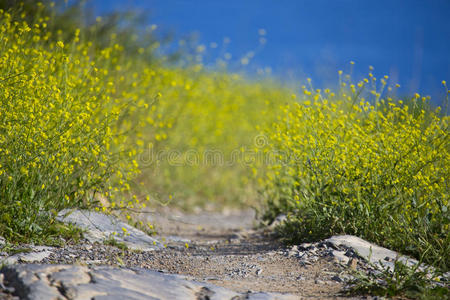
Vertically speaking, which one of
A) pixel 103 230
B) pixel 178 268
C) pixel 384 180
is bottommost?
pixel 178 268

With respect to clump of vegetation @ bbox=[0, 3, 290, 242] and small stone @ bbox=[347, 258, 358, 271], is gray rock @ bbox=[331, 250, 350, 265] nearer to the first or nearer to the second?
small stone @ bbox=[347, 258, 358, 271]

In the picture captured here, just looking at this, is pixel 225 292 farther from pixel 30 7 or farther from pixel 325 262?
pixel 30 7

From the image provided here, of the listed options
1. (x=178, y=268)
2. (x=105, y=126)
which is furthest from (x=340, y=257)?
(x=105, y=126)

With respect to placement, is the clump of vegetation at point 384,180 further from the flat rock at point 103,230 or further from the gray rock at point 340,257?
the flat rock at point 103,230

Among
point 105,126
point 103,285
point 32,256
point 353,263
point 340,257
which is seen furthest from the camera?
point 105,126

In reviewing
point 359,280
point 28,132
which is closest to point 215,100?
point 28,132

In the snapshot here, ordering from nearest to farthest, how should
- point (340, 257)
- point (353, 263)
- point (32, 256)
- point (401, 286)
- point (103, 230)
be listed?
1. point (401, 286)
2. point (32, 256)
3. point (353, 263)
4. point (340, 257)
5. point (103, 230)

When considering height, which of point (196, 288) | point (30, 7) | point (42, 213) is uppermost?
point (30, 7)

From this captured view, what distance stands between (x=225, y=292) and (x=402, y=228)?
5.52 feet

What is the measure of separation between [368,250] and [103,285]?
203 cm

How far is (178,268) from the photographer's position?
346 centimetres

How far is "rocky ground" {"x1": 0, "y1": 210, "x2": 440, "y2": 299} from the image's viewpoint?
2.48 metres

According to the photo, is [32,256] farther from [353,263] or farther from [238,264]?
[353,263]

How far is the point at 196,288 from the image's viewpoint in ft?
9.16
